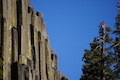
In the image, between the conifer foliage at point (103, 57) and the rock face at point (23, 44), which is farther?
the conifer foliage at point (103, 57)

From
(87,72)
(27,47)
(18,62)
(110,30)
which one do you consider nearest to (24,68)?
(18,62)

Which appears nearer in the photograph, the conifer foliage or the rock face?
the rock face

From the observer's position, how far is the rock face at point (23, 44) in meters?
30.0

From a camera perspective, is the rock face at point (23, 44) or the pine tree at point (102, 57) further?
the pine tree at point (102, 57)

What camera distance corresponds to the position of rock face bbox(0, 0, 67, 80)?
2998 centimetres

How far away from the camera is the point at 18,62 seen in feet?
100

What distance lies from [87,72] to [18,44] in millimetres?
20206

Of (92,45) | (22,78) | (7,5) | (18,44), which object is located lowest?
(22,78)

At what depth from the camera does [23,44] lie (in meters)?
31.9

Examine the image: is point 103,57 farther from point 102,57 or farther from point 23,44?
point 23,44

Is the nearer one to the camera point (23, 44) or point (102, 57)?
point (23, 44)

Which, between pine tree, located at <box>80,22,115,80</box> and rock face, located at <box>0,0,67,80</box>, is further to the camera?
pine tree, located at <box>80,22,115,80</box>

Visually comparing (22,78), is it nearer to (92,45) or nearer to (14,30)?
(14,30)

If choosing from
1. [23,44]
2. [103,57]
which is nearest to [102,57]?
[103,57]
